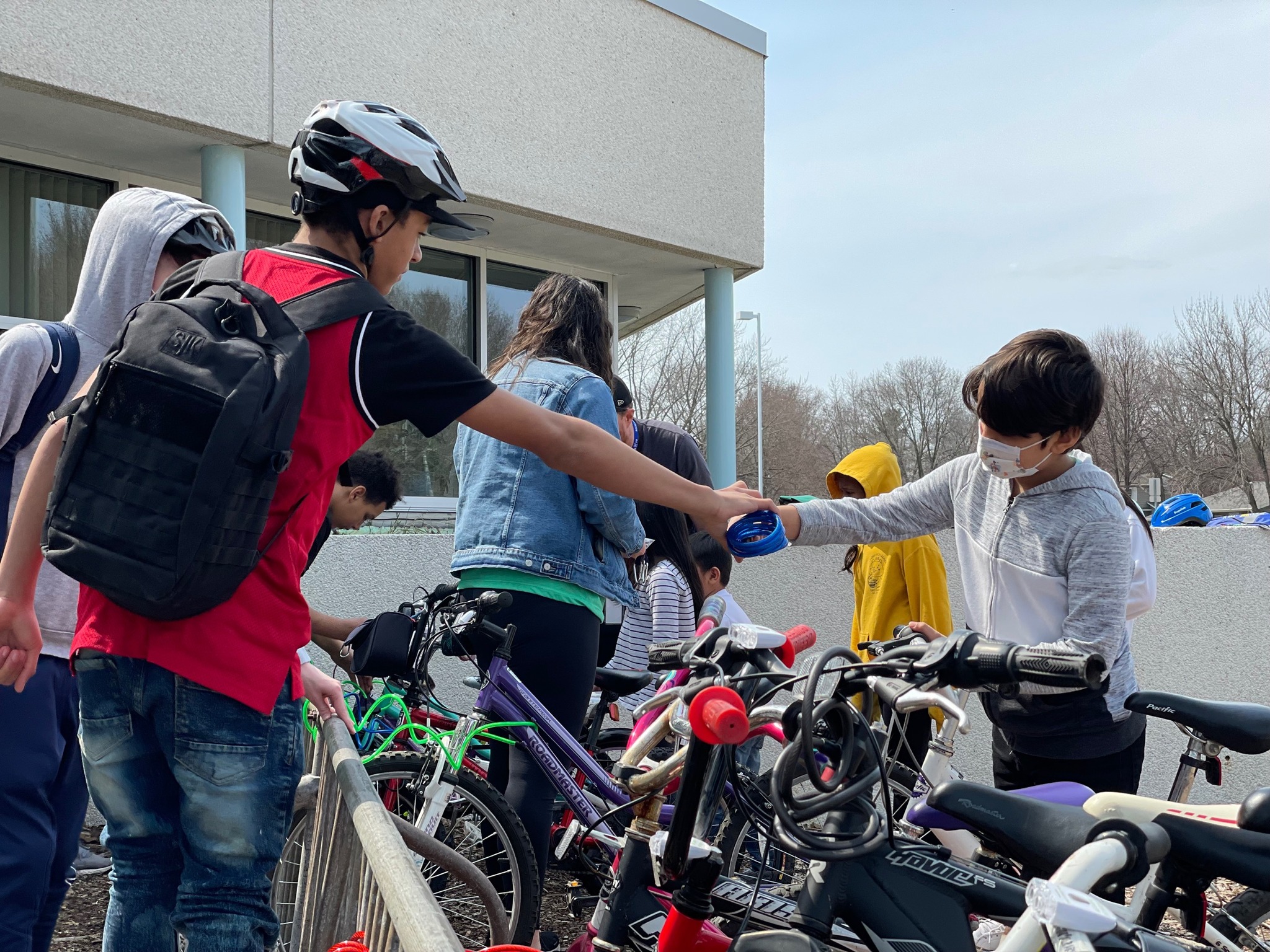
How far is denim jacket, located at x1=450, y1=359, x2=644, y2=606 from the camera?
129 inches

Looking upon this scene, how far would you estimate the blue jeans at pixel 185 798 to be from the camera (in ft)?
5.60

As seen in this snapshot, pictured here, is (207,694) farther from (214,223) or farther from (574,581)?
(574,581)

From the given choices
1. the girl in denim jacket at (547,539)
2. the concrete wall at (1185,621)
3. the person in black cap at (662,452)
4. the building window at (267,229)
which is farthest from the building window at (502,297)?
the girl in denim jacket at (547,539)

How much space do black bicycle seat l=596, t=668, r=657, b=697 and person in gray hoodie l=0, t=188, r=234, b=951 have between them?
84.7 inches

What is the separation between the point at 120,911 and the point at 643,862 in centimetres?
87

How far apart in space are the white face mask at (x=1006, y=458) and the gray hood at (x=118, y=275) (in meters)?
2.00

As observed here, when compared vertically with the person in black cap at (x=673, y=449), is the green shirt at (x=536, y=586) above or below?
below

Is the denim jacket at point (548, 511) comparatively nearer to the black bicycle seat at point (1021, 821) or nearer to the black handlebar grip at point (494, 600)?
the black handlebar grip at point (494, 600)

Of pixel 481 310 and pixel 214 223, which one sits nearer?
pixel 214 223

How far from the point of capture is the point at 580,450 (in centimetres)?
205

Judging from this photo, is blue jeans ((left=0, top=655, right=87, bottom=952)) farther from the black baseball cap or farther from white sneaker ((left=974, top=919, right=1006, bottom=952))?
the black baseball cap

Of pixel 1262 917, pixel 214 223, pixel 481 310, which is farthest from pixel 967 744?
pixel 481 310

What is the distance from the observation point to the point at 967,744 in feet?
19.7

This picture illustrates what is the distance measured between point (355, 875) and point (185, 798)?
0.35 metres
